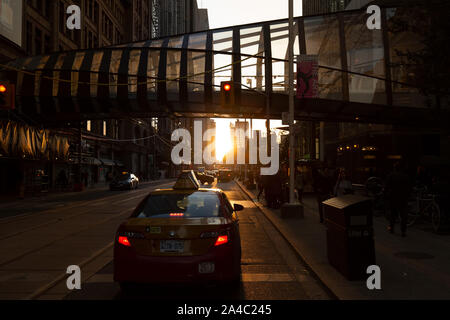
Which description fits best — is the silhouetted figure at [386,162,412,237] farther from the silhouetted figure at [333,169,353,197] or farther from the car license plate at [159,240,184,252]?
the car license plate at [159,240,184,252]

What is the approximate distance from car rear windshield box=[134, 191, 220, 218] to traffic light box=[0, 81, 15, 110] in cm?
936

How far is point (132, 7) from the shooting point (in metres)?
72.4

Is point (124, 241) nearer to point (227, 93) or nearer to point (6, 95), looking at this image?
point (6, 95)

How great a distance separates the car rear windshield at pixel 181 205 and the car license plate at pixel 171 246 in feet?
1.71

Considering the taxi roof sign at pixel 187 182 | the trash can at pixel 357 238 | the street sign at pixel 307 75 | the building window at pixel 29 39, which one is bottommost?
the trash can at pixel 357 238

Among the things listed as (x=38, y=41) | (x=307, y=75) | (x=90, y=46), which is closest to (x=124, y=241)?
(x=307, y=75)

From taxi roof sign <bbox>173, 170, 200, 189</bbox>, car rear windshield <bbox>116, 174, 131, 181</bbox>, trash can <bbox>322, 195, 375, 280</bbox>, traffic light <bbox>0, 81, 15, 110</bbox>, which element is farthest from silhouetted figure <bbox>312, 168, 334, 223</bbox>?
car rear windshield <bbox>116, 174, 131, 181</bbox>

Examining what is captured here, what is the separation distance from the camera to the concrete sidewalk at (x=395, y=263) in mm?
5551

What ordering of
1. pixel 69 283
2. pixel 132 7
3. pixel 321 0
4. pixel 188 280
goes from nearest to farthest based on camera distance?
pixel 188 280 < pixel 69 283 < pixel 132 7 < pixel 321 0

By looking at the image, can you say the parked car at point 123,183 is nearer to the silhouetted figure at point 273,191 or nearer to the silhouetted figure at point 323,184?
the silhouetted figure at point 273,191

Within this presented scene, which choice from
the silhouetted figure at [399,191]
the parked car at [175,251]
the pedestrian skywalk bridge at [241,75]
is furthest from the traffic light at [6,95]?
the pedestrian skywalk bridge at [241,75]
